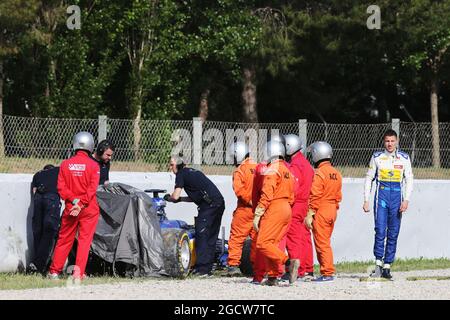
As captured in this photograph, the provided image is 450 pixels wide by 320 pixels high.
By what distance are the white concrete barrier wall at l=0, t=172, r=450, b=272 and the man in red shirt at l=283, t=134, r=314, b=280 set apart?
239cm

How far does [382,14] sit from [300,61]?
3.48m

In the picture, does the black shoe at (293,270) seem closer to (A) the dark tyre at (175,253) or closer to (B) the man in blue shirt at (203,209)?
(A) the dark tyre at (175,253)

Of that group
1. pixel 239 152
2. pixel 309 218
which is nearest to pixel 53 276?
pixel 239 152

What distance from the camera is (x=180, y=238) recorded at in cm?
1547

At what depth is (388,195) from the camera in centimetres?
1560

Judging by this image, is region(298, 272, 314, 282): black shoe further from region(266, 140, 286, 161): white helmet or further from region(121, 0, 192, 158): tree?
region(121, 0, 192, 158): tree

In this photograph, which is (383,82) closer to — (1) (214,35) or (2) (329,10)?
(2) (329,10)

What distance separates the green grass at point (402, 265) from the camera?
1770 centimetres

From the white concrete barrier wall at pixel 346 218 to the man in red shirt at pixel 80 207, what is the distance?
1.02 meters

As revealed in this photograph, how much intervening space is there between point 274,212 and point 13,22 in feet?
65.4

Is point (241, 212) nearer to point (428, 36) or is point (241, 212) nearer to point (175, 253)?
point (175, 253)

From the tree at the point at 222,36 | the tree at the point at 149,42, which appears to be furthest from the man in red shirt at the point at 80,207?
the tree at the point at 222,36

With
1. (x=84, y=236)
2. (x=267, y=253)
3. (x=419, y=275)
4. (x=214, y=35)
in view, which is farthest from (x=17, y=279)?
(x=214, y=35)

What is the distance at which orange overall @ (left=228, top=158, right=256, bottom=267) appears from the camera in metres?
16.0
